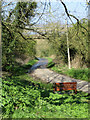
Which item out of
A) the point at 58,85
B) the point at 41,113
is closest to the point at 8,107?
the point at 41,113

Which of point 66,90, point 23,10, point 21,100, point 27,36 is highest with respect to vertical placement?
point 23,10

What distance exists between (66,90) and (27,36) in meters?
3.06

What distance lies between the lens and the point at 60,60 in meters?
14.5

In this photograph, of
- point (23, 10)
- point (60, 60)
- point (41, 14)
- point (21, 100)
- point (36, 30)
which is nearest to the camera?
point (41, 14)

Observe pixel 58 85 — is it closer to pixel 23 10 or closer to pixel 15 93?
pixel 15 93

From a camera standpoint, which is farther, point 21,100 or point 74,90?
point 74,90

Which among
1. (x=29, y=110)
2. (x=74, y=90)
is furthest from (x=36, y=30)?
(x=74, y=90)

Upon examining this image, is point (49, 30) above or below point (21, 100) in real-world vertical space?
above

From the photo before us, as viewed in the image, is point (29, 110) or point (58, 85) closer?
point (29, 110)

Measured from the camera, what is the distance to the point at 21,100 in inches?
156

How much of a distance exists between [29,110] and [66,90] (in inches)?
130

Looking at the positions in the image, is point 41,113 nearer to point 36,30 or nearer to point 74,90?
point 36,30

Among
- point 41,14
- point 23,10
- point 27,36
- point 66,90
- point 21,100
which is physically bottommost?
point 66,90

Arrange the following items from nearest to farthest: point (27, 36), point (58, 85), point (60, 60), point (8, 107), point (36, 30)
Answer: point (8, 107), point (36, 30), point (27, 36), point (58, 85), point (60, 60)
